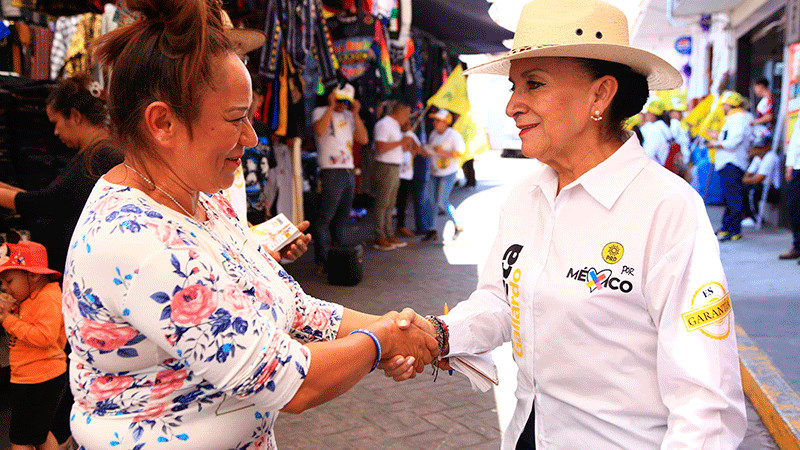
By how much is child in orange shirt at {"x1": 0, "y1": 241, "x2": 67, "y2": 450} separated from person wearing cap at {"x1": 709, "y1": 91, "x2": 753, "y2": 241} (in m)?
10.1

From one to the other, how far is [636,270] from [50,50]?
18.9 feet

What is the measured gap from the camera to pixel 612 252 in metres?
1.87

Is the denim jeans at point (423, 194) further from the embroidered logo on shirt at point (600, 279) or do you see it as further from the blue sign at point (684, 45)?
the blue sign at point (684, 45)

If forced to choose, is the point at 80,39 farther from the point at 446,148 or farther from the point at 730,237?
the point at 730,237

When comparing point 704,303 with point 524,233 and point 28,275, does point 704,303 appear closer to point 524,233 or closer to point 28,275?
point 524,233

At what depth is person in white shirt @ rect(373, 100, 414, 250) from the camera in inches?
391

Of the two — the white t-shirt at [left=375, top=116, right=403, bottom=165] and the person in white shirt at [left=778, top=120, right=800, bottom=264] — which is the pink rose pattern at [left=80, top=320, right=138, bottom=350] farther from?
the person in white shirt at [left=778, top=120, right=800, bottom=264]

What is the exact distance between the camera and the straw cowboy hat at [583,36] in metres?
2.00

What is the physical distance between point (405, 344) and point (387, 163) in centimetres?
785

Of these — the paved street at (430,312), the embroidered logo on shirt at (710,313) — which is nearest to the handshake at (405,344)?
the embroidered logo on shirt at (710,313)

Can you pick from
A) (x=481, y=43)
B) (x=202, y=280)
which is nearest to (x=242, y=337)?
(x=202, y=280)

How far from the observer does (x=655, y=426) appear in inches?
72.0

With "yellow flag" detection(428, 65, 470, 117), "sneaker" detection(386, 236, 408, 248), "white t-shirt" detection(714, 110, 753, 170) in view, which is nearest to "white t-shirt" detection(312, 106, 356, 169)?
"yellow flag" detection(428, 65, 470, 117)

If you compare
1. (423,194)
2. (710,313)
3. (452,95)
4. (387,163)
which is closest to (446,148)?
(423,194)
